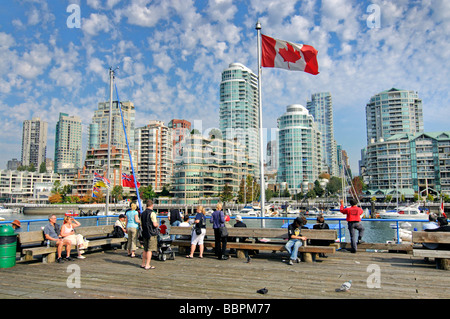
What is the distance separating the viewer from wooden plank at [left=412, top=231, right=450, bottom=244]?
354 inches

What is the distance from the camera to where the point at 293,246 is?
397 inches

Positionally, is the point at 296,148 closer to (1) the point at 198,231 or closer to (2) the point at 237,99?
(2) the point at 237,99

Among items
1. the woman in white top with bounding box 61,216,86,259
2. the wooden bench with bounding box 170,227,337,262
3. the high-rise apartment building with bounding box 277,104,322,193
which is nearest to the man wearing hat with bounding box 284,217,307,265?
the wooden bench with bounding box 170,227,337,262

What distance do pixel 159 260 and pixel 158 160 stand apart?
15936 centimetres

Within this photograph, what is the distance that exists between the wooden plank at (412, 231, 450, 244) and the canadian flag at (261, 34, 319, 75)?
33.0 feet

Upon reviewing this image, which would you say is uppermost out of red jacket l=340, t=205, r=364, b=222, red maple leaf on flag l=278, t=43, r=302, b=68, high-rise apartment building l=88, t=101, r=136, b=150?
high-rise apartment building l=88, t=101, r=136, b=150

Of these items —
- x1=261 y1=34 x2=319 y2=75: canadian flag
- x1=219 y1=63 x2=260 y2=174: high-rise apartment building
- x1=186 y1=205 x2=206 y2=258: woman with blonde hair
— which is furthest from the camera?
x1=219 y1=63 x2=260 y2=174: high-rise apartment building

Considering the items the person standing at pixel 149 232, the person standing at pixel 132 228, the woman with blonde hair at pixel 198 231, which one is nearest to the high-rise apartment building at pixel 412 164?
the woman with blonde hair at pixel 198 231

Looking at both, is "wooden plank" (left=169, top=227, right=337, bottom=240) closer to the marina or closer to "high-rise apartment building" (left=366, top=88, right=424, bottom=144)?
the marina

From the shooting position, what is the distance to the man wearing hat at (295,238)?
9977 millimetres

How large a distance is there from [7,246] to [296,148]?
178791 millimetres

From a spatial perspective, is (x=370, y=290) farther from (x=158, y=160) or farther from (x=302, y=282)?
(x=158, y=160)

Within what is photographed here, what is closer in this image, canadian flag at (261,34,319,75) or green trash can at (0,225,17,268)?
green trash can at (0,225,17,268)
